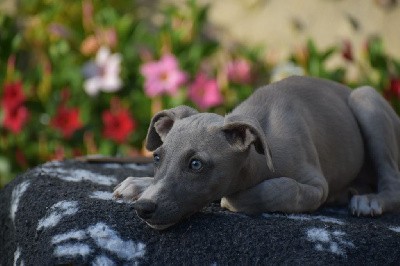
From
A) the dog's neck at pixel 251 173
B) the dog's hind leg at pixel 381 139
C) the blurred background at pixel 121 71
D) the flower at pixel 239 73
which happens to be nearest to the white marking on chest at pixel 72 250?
the dog's neck at pixel 251 173

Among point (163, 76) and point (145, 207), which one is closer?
point (145, 207)

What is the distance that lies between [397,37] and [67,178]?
313cm

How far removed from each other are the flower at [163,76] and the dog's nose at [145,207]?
2.35 meters

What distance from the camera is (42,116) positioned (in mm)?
4883

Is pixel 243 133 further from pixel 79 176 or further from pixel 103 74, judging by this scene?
pixel 103 74

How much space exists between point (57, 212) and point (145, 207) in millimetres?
413

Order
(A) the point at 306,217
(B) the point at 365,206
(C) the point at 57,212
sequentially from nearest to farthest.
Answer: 1. (C) the point at 57,212
2. (A) the point at 306,217
3. (B) the point at 365,206

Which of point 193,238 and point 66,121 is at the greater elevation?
point 193,238

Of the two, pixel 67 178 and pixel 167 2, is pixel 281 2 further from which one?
pixel 67 178

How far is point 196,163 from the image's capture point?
2.40 metres

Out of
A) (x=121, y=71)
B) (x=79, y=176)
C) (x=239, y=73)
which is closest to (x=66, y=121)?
(x=121, y=71)

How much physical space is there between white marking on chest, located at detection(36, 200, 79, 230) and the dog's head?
12.1 inches

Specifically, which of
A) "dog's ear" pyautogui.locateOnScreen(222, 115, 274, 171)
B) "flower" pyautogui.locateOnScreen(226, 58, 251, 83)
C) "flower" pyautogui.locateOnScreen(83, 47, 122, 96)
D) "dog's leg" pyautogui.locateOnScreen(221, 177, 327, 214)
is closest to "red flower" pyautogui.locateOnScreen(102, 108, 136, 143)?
"flower" pyautogui.locateOnScreen(83, 47, 122, 96)

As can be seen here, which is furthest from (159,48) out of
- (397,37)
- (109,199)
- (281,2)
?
(109,199)
